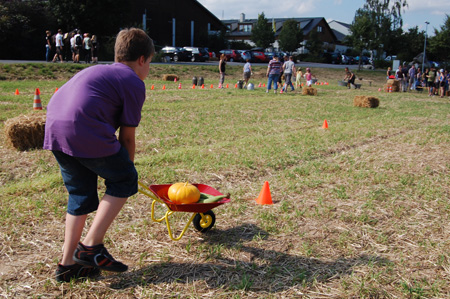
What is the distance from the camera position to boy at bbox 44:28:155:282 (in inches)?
114

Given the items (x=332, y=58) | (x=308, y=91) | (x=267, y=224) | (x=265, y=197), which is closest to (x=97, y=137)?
(x=267, y=224)

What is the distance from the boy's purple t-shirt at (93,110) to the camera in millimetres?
2867

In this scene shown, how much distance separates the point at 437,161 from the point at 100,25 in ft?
123

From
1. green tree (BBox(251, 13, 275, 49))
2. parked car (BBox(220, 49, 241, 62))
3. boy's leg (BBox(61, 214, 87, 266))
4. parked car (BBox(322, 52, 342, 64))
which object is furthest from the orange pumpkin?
green tree (BBox(251, 13, 275, 49))

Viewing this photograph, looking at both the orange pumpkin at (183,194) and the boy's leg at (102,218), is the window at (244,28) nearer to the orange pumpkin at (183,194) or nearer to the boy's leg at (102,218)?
the orange pumpkin at (183,194)

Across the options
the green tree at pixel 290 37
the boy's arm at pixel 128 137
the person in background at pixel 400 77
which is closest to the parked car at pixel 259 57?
the green tree at pixel 290 37

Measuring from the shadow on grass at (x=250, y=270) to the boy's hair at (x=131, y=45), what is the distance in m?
1.82

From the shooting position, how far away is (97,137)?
113 inches

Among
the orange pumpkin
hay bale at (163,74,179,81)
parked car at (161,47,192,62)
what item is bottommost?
the orange pumpkin

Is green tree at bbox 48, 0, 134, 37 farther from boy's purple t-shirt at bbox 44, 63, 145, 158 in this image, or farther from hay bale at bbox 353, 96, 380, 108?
boy's purple t-shirt at bbox 44, 63, 145, 158

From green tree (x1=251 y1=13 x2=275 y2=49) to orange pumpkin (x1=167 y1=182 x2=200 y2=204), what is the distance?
6774cm

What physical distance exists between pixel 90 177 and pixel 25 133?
4959mm

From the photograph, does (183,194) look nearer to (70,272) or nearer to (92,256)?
(92,256)

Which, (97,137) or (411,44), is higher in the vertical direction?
(411,44)
